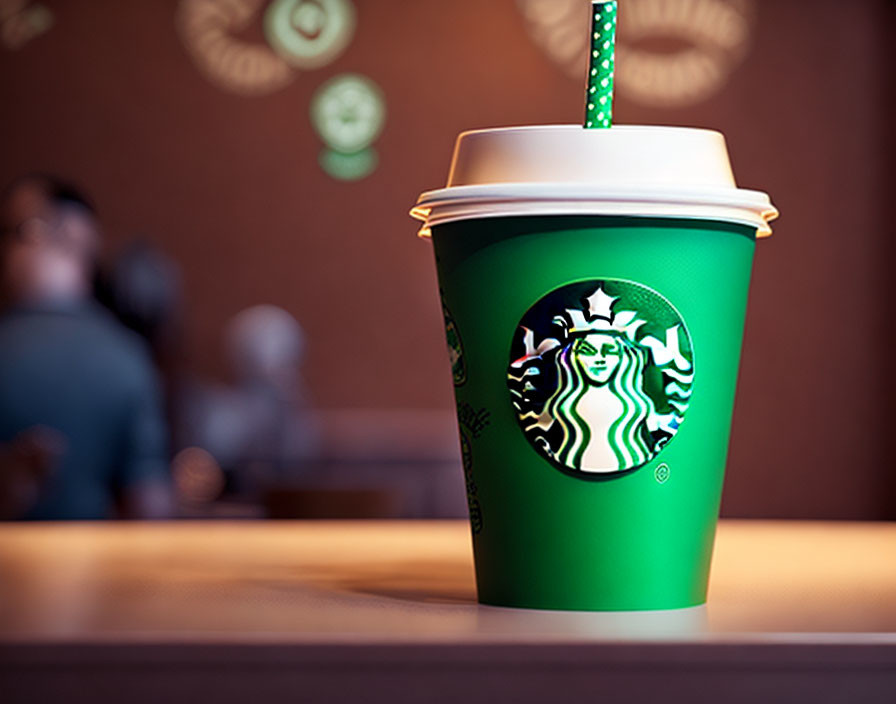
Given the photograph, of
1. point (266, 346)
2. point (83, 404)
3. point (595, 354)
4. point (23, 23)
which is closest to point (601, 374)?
point (595, 354)

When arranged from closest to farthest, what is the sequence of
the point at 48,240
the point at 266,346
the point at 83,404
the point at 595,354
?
the point at 595,354 → the point at 83,404 → the point at 48,240 → the point at 266,346

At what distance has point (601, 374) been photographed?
62cm

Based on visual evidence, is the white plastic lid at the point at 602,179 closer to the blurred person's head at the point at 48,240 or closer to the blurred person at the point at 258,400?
the blurred person's head at the point at 48,240

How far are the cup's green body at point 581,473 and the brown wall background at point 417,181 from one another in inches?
169

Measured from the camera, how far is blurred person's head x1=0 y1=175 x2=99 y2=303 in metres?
3.06

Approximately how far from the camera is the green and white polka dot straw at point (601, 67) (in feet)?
2.15

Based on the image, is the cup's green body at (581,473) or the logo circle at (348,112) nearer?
the cup's green body at (581,473)

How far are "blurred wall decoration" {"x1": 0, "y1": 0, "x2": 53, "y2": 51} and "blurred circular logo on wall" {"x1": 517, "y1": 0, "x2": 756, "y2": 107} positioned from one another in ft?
6.23

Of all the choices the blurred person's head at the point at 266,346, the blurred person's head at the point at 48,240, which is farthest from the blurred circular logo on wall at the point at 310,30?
the blurred person's head at the point at 48,240

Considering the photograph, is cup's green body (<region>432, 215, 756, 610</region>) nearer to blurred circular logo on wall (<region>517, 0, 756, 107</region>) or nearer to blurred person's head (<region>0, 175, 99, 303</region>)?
blurred person's head (<region>0, 175, 99, 303</region>)

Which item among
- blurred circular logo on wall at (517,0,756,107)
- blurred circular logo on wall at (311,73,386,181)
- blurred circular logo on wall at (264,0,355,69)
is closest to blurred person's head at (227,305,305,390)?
blurred circular logo on wall at (311,73,386,181)

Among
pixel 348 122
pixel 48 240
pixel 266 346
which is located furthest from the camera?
pixel 348 122

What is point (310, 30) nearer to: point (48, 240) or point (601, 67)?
point (48, 240)

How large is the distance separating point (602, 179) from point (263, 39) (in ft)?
14.9
